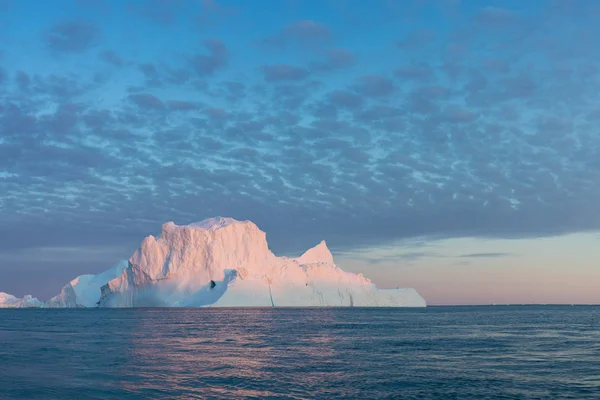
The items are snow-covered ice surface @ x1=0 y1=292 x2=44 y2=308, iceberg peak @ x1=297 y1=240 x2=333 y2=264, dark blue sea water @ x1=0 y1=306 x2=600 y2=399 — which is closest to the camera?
dark blue sea water @ x1=0 y1=306 x2=600 y2=399

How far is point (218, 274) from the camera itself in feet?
259

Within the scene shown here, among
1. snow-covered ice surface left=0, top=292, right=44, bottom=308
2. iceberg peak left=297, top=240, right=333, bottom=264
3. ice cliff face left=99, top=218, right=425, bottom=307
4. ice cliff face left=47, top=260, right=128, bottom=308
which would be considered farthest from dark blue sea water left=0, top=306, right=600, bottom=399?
snow-covered ice surface left=0, top=292, right=44, bottom=308

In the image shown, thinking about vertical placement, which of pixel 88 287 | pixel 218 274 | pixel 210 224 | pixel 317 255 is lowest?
pixel 88 287

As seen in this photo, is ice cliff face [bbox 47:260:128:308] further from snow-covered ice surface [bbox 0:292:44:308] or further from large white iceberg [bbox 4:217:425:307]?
snow-covered ice surface [bbox 0:292:44:308]

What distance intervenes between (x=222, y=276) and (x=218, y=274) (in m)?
0.64

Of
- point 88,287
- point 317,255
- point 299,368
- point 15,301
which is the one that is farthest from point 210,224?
point 299,368

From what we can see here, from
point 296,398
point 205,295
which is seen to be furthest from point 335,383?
point 205,295

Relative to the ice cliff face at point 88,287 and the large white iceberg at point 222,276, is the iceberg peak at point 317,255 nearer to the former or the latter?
the large white iceberg at point 222,276

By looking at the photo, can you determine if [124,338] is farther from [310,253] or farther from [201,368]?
[310,253]

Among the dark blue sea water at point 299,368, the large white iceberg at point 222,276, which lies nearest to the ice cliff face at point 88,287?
the large white iceberg at point 222,276

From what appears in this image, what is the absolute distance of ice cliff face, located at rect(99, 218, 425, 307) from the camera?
77.5m

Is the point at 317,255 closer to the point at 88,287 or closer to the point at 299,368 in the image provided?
the point at 88,287

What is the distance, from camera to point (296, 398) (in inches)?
530

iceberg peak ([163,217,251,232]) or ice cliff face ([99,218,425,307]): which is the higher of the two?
iceberg peak ([163,217,251,232])
